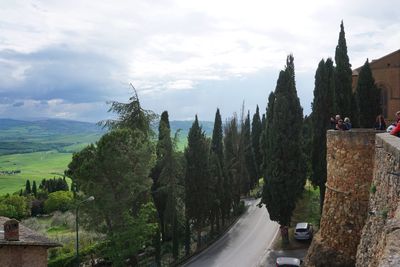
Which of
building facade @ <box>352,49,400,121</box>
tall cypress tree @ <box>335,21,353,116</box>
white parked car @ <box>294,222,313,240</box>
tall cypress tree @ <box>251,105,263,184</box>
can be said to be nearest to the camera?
tall cypress tree @ <box>335,21,353,116</box>

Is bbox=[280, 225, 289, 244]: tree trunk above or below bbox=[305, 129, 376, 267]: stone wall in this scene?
below

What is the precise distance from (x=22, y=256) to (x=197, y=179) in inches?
673

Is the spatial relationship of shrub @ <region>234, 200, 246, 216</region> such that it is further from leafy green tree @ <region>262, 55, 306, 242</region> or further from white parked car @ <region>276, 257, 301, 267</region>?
white parked car @ <region>276, 257, 301, 267</region>

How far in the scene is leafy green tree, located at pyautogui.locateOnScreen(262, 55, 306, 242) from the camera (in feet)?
111

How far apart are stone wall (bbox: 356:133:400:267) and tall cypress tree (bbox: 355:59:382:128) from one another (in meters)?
20.2

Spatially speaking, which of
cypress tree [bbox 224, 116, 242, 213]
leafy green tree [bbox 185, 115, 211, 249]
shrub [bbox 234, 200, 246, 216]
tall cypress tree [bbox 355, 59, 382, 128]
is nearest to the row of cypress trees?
leafy green tree [bbox 185, 115, 211, 249]

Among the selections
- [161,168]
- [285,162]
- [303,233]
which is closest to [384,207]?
[285,162]

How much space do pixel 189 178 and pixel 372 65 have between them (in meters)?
18.6

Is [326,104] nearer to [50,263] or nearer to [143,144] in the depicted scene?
[143,144]

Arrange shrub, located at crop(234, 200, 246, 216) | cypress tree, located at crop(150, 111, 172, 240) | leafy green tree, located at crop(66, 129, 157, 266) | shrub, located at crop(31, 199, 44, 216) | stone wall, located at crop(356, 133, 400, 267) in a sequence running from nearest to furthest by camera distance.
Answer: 1. stone wall, located at crop(356, 133, 400, 267)
2. leafy green tree, located at crop(66, 129, 157, 266)
3. cypress tree, located at crop(150, 111, 172, 240)
4. shrub, located at crop(234, 200, 246, 216)
5. shrub, located at crop(31, 199, 44, 216)

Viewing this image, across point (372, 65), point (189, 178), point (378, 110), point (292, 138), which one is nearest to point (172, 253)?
point (189, 178)

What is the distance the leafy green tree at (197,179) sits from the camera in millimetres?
38875

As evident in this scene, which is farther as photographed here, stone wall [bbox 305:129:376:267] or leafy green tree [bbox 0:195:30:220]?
leafy green tree [bbox 0:195:30:220]

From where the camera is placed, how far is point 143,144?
33.4m
